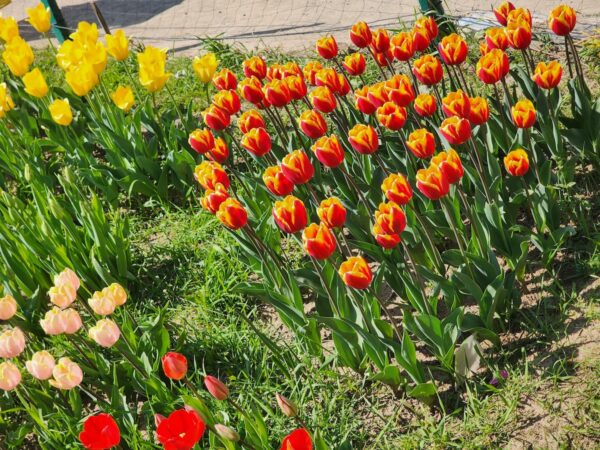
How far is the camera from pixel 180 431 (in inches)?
78.7

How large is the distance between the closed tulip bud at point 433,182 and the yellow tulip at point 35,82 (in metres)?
2.45

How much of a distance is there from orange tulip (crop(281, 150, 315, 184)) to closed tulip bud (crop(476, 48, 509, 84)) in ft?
2.45

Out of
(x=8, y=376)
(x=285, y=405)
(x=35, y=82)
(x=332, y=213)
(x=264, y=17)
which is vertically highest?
(x=35, y=82)

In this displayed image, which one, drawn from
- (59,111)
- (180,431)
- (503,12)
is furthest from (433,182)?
(59,111)

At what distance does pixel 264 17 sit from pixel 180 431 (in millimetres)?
4611

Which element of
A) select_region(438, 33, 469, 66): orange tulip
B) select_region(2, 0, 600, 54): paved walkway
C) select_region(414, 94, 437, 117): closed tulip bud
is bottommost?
select_region(2, 0, 600, 54): paved walkway

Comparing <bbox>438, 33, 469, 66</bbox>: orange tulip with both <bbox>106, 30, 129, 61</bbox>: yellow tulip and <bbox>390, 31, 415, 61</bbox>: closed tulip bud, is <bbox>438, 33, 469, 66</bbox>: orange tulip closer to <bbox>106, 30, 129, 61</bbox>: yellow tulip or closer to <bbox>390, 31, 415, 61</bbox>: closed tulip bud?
<bbox>390, 31, 415, 61</bbox>: closed tulip bud

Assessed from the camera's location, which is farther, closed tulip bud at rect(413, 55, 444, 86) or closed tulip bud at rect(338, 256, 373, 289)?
closed tulip bud at rect(413, 55, 444, 86)

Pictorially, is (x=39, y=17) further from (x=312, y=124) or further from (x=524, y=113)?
(x=524, y=113)

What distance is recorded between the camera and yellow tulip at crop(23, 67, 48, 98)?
4145mm

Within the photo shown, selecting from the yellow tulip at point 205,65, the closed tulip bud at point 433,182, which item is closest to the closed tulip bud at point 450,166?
the closed tulip bud at point 433,182

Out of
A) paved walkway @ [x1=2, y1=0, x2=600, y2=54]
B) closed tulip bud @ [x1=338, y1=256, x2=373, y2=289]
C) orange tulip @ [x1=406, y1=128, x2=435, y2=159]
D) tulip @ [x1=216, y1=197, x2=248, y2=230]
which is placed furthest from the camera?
paved walkway @ [x1=2, y1=0, x2=600, y2=54]

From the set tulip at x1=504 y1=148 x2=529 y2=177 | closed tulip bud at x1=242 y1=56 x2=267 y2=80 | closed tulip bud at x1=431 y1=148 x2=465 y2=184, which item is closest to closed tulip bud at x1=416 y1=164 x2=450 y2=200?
closed tulip bud at x1=431 y1=148 x2=465 y2=184

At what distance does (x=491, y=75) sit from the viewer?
290cm
